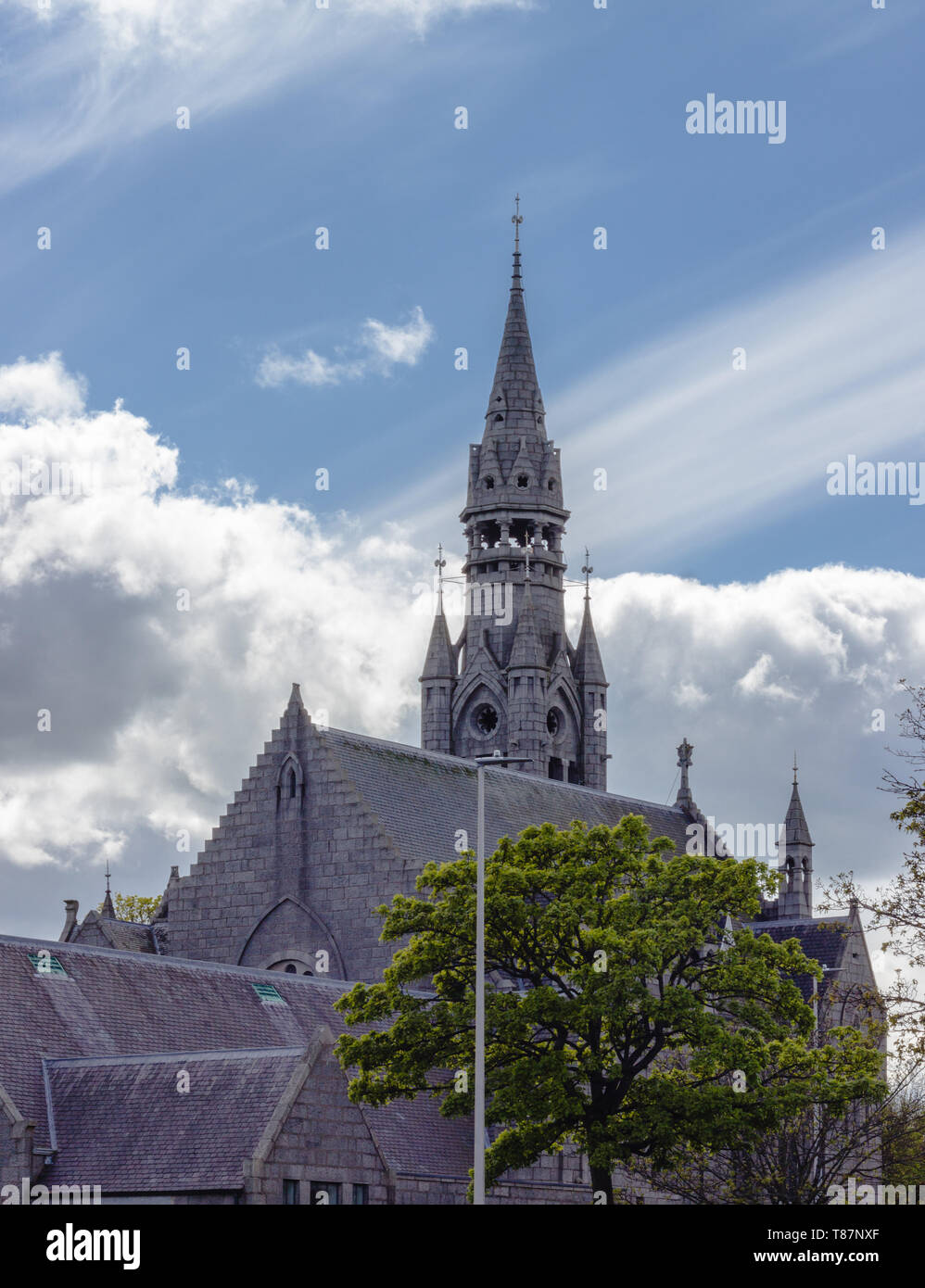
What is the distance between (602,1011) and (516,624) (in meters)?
55.4

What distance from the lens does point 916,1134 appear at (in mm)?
51344

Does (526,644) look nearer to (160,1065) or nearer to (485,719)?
(485,719)

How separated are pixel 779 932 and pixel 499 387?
1217 inches

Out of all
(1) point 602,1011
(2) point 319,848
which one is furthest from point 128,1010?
(2) point 319,848

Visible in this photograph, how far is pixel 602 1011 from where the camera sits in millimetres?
40031

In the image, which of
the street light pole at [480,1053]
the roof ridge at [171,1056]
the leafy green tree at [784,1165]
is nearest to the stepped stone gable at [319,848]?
the leafy green tree at [784,1165]

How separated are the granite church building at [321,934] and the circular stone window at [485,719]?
11 centimetres

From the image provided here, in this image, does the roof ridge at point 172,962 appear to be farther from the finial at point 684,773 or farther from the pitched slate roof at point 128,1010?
the finial at point 684,773

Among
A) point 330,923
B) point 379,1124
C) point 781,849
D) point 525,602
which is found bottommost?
point 379,1124

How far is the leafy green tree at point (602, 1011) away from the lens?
39.9 m

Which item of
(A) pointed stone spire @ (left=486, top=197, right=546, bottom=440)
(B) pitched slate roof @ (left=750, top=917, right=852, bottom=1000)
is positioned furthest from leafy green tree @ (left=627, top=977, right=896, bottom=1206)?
(A) pointed stone spire @ (left=486, top=197, right=546, bottom=440)
